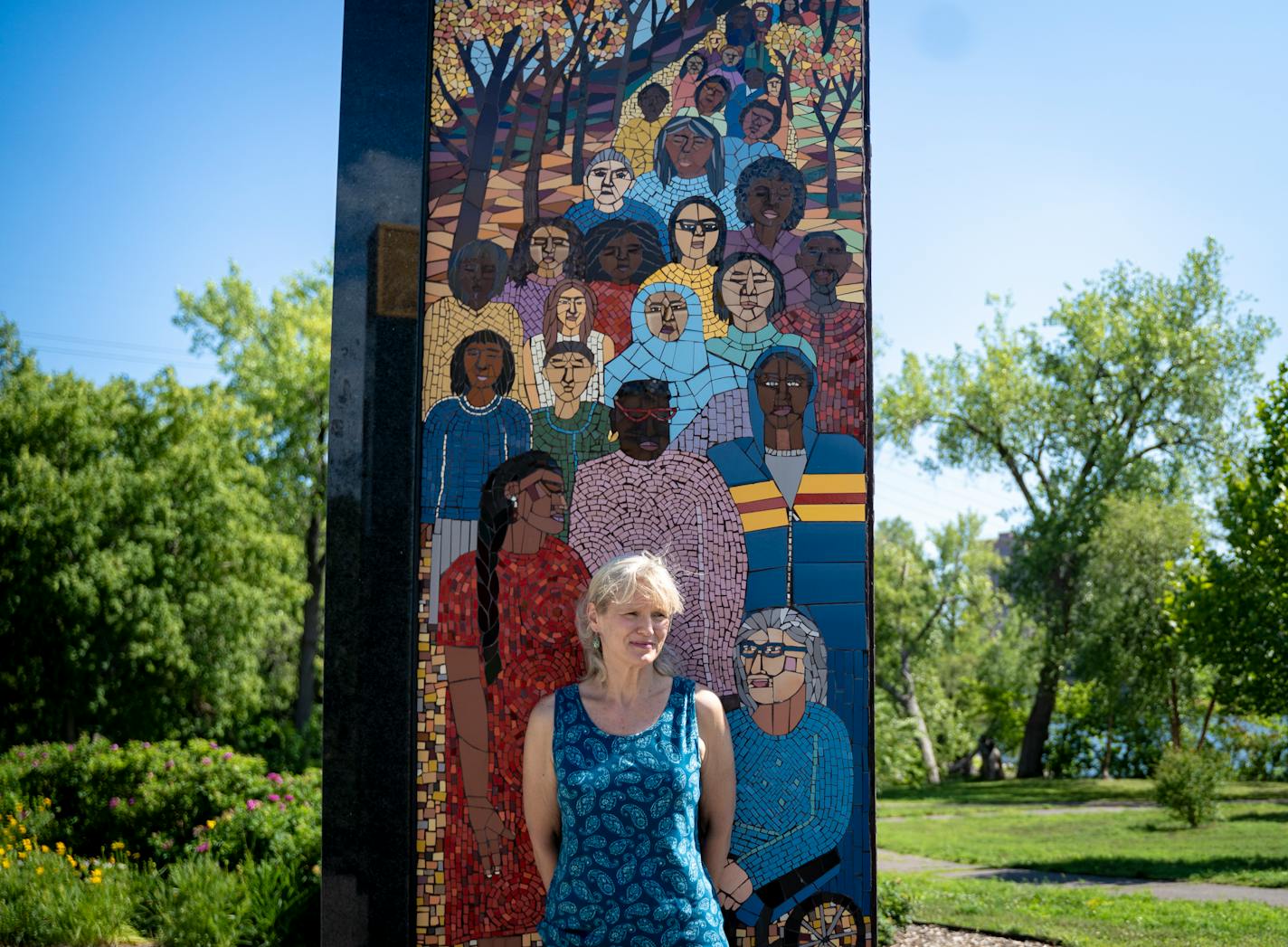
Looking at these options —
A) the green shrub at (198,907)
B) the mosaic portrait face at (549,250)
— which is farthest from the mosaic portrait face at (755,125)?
the green shrub at (198,907)

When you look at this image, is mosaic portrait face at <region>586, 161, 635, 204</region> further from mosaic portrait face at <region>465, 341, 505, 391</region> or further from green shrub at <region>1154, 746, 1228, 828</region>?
green shrub at <region>1154, 746, 1228, 828</region>

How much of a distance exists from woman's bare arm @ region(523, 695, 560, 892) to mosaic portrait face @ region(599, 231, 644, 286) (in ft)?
4.84

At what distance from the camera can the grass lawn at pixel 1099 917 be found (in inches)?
274

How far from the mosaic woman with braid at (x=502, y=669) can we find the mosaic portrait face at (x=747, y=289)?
845 mm

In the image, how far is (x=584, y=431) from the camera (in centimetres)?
369

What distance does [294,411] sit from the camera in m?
22.7

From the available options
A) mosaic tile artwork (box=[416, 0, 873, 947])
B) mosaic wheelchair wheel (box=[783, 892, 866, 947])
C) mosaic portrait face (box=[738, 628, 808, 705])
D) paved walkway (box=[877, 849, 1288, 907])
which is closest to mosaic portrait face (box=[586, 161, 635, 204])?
mosaic tile artwork (box=[416, 0, 873, 947])

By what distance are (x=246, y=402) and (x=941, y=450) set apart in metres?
15.4

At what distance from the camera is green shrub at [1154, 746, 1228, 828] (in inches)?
518

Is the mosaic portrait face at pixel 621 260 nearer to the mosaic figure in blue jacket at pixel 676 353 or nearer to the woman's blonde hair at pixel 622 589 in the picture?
the mosaic figure in blue jacket at pixel 676 353

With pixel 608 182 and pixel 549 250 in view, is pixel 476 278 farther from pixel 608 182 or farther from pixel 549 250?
pixel 608 182

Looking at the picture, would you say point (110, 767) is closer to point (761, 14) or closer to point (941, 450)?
point (761, 14)

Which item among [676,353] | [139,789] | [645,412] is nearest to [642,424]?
[645,412]

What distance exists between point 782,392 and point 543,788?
1558mm
